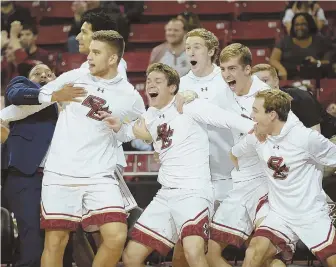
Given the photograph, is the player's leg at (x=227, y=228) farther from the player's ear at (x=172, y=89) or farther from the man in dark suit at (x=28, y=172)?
the man in dark suit at (x=28, y=172)

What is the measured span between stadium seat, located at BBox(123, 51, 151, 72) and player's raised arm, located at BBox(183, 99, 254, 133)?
15.5ft

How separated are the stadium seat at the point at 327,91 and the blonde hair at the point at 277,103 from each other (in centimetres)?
328

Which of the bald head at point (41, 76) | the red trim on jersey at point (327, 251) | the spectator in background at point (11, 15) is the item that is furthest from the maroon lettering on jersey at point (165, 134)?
the spectator in background at point (11, 15)

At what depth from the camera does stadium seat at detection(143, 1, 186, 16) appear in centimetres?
1167

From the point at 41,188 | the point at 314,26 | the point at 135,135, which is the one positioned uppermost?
the point at 314,26

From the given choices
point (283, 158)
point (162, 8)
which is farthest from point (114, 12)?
point (283, 158)

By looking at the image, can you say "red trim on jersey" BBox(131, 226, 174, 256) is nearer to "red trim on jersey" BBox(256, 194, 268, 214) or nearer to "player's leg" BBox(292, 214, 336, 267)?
"red trim on jersey" BBox(256, 194, 268, 214)

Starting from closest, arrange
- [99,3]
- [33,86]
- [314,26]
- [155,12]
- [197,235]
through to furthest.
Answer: [197,235] → [33,86] → [314,26] → [99,3] → [155,12]

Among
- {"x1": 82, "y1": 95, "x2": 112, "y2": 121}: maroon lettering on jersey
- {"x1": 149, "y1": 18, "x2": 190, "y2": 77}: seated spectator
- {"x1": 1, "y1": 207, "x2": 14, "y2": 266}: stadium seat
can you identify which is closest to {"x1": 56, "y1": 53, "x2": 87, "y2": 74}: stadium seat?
{"x1": 149, "y1": 18, "x2": 190, "y2": 77}: seated spectator

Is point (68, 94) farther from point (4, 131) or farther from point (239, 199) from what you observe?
point (239, 199)

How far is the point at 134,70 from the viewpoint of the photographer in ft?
35.1

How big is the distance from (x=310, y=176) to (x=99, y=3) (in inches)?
226

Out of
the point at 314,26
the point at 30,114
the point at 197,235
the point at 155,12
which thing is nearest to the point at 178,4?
the point at 155,12

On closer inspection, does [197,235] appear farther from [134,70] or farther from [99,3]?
[99,3]
